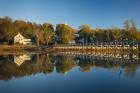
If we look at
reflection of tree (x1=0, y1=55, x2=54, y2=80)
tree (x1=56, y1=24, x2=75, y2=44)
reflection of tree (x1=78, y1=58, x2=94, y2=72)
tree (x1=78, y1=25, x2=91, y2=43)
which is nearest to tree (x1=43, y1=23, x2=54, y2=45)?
tree (x1=56, y1=24, x2=75, y2=44)

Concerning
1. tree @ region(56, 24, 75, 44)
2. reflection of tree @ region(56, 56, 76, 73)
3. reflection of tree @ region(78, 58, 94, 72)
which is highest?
tree @ region(56, 24, 75, 44)

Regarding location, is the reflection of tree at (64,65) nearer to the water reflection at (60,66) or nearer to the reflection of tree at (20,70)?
the water reflection at (60,66)

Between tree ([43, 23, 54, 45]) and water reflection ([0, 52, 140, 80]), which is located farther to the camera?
tree ([43, 23, 54, 45])

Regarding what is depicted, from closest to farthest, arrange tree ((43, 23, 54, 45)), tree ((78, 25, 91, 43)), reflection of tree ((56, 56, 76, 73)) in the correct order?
reflection of tree ((56, 56, 76, 73)) < tree ((43, 23, 54, 45)) < tree ((78, 25, 91, 43))

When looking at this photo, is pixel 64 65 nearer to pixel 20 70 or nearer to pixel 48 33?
pixel 20 70

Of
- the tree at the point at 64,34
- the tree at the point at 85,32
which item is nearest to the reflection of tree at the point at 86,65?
the tree at the point at 64,34

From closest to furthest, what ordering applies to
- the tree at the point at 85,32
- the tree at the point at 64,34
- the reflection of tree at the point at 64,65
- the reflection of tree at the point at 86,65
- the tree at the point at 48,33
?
the reflection of tree at the point at 64,65 → the reflection of tree at the point at 86,65 → the tree at the point at 48,33 → the tree at the point at 64,34 → the tree at the point at 85,32

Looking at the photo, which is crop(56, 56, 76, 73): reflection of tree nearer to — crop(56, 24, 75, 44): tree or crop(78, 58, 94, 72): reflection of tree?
crop(78, 58, 94, 72): reflection of tree

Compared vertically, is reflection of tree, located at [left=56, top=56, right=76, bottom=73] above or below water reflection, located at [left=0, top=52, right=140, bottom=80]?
below

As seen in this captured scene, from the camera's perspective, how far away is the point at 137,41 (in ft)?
264

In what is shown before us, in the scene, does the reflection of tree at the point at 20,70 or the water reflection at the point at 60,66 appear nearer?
the reflection of tree at the point at 20,70

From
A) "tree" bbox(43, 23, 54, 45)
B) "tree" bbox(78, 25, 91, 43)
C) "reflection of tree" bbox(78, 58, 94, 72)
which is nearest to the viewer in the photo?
"reflection of tree" bbox(78, 58, 94, 72)

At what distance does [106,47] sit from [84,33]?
107ft

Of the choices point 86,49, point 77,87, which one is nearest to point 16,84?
point 77,87
